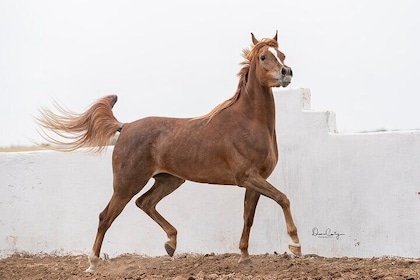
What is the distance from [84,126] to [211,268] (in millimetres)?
2513

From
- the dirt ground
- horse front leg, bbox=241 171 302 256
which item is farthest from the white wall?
horse front leg, bbox=241 171 302 256

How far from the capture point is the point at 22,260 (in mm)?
10523

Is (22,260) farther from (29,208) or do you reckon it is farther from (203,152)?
(203,152)

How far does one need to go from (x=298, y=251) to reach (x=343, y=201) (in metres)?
1.48

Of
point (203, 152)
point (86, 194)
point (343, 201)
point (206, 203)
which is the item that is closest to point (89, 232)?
point (86, 194)

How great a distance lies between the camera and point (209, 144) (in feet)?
27.1

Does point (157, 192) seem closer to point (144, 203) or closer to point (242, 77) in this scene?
point (144, 203)

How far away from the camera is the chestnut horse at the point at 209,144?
791cm

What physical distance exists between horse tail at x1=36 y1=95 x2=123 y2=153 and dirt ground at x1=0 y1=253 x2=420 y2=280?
1.59 m

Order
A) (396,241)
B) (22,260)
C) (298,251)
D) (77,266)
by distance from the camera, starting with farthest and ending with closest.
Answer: (22,260) → (77,266) → (396,241) → (298,251)

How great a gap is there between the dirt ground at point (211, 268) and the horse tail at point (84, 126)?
5.22 feet

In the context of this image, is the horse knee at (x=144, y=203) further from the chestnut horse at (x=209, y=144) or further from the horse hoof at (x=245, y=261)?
the horse hoof at (x=245, y=261)

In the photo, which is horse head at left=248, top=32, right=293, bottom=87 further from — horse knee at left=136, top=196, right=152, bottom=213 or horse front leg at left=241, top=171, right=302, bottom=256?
horse knee at left=136, top=196, right=152, bottom=213

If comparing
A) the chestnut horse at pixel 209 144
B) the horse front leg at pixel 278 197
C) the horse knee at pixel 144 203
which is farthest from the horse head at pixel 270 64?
the horse knee at pixel 144 203
